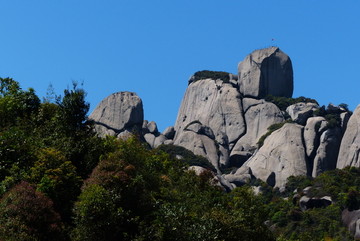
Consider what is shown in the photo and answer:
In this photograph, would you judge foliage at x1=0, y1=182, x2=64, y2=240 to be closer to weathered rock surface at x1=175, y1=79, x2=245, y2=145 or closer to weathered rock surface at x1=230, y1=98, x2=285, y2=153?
weathered rock surface at x1=230, y1=98, x2=285, y2=153

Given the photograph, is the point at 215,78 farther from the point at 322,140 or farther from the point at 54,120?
the point at 54,120

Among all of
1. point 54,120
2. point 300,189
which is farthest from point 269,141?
point 54,120

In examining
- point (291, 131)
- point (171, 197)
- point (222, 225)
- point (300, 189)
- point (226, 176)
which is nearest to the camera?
point (222, 225)

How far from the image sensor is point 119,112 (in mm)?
130375

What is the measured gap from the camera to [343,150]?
112750 millimetres

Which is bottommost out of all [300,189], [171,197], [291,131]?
[171,197]

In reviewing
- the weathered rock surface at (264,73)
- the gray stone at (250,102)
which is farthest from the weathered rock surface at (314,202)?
the weathered rock surface at (264,73)

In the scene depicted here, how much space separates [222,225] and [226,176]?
78.5 metres

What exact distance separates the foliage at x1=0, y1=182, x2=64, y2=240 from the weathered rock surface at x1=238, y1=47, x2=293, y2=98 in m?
110

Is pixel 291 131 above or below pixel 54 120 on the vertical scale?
above

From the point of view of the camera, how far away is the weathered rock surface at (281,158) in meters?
115

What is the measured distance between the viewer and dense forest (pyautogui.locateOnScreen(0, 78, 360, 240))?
30691mm

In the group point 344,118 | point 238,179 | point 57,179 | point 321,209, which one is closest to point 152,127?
point 238,179

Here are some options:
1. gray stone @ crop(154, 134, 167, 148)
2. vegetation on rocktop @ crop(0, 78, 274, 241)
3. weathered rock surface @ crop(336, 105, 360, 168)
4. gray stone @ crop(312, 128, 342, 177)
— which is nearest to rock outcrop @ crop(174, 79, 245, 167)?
gray stone @ crop(154, 134, 167, 148)
